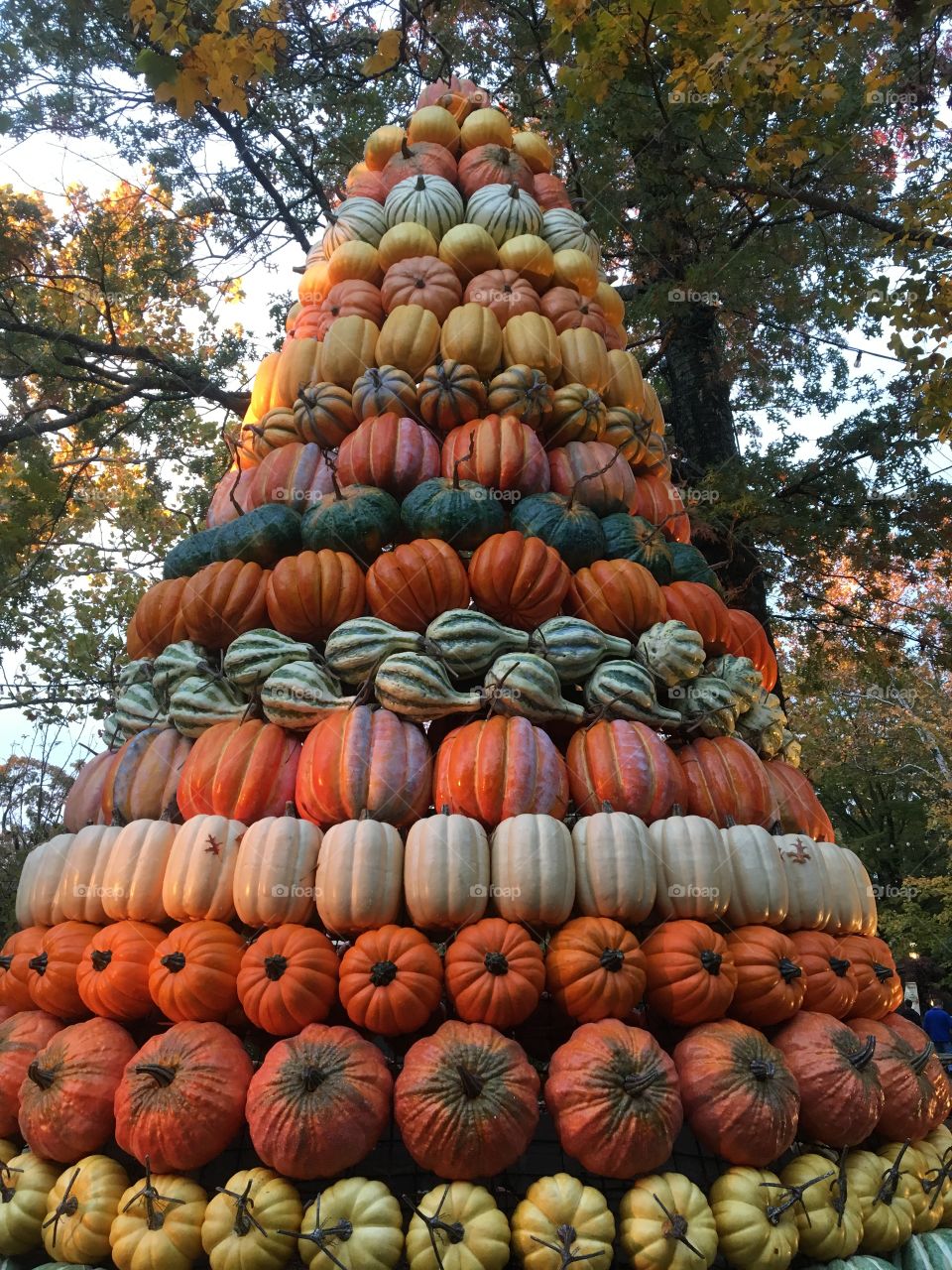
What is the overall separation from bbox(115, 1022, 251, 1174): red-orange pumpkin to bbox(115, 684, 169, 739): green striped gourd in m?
1.64

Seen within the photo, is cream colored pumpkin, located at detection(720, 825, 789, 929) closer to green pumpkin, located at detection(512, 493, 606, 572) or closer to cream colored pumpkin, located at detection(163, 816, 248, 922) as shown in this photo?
green pumpkin, located at detection(512, 493, 606, 572)

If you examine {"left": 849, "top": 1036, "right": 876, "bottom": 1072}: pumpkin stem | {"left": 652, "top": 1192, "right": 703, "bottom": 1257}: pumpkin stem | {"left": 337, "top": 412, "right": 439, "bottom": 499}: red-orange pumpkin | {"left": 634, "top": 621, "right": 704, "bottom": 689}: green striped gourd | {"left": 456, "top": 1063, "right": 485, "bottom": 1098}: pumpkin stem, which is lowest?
{"left": 652, "top": 1192, "right": 703, "bottom": 1257}: pumpkin stem

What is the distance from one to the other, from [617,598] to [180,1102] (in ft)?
9.09

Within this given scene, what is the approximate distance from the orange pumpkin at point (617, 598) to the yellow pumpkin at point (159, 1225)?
9.19 feet

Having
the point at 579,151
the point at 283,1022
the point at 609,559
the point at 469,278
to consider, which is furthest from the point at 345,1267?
the point at 579,151

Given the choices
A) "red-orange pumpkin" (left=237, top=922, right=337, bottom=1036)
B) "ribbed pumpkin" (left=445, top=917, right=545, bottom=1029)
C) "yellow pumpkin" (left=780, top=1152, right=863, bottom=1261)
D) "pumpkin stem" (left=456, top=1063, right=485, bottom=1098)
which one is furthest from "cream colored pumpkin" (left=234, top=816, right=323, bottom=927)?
"yellow pumpkin" (left=780, top=1152, right=863, bottom=1261)

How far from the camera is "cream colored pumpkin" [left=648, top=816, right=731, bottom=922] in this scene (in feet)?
11.6

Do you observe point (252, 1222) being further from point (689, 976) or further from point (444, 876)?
point (689, 976)

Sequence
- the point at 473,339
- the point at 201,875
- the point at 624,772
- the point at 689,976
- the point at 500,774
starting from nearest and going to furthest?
the point at 689,976 → the point at 201,875 → the point at 500,774 → the point at 624,772 → the point at 473,339

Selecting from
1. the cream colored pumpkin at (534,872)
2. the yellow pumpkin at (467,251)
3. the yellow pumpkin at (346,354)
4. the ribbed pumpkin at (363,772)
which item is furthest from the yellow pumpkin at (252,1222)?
the yellow pumpkin at (467,251)

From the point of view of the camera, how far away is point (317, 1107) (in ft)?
9.37

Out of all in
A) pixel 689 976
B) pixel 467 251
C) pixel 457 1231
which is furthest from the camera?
pixel 467 251

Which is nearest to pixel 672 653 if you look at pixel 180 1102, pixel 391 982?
pixel 391 982

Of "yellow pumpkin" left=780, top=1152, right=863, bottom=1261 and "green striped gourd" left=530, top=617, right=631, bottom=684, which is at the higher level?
"green striped gourd" left=530, top=617, right=631, bottom=684
